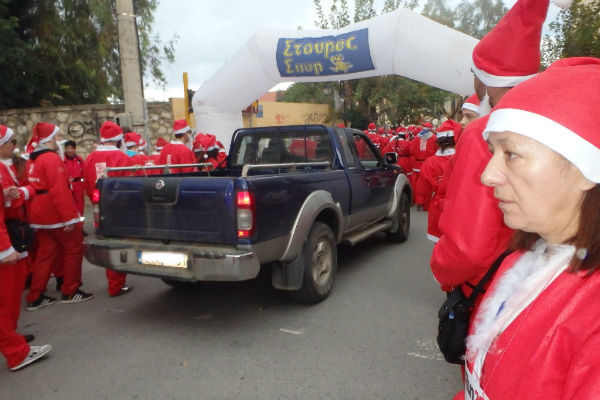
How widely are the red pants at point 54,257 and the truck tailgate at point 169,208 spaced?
0.81 metres

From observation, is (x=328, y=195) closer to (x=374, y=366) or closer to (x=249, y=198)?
(x=249, y=198)

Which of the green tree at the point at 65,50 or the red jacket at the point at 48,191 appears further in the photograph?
the green tree at the point at 65,50

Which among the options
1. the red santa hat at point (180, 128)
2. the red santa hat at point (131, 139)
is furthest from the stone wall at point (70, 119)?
the red santa hat at point (180, 128)

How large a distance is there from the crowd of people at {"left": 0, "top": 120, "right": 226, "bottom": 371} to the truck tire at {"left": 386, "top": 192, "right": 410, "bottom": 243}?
3.65m

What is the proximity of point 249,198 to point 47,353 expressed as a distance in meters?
2.15

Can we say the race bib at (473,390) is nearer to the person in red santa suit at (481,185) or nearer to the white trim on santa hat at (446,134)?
the person in red santa suit at (481,185)

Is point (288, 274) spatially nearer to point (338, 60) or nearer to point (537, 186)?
point (537, 186)

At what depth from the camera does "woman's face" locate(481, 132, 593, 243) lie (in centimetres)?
88

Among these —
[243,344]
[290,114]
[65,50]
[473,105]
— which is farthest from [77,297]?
[290,114]

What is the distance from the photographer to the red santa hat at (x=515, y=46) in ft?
6.16

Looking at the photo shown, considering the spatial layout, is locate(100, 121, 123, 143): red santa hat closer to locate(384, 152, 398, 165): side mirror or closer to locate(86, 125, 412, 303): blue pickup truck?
locate(86, 125, 412, 303): blue pickup truck

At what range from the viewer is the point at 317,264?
4.25 metres

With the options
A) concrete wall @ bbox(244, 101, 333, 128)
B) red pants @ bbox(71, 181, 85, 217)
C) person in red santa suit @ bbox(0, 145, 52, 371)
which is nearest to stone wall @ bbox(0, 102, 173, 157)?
red pants @ bbox(71, 181, 85, 217)

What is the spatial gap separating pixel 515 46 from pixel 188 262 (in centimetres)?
276
